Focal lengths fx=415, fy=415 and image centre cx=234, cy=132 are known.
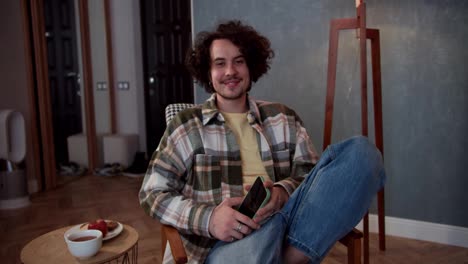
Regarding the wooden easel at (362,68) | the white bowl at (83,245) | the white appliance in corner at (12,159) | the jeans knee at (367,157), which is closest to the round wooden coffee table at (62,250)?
the white bowl at (83,245)

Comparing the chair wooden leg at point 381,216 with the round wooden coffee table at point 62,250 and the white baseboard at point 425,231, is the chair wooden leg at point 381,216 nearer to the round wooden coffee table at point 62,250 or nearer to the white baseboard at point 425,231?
the white baseboard at point 425,231

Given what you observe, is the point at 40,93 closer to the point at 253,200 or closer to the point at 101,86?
the point at 101,86

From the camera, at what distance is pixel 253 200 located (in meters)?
1.18

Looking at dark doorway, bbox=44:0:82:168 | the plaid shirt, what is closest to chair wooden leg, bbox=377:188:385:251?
the plaid shirt

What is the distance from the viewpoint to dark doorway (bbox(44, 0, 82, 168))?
15.4ft

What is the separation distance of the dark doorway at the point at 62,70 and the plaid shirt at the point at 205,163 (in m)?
3.73

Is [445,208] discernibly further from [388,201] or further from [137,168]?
[137,168]

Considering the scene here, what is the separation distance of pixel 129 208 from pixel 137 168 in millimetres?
1163

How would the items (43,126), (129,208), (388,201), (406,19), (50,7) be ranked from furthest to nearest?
(50,7) < (43,126) < (129,208) < (388,201) < (406,19)

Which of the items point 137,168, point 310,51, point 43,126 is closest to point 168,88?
point 137,168

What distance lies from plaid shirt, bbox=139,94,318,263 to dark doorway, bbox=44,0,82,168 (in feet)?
12.2

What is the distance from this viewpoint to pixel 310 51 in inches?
102

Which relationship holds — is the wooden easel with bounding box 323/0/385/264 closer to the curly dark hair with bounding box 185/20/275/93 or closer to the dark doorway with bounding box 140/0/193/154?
the curly dark hair with bounding box 185/20/275/93

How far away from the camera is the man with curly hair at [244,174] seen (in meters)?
1.15
